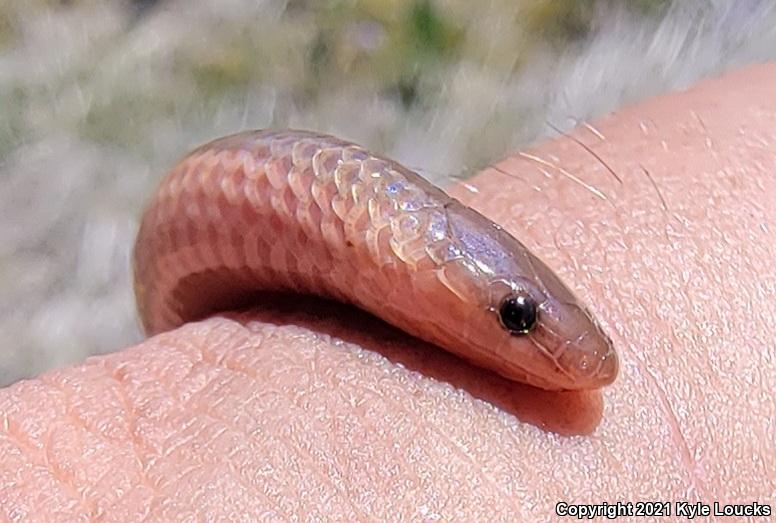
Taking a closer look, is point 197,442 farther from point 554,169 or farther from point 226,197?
point 554,169

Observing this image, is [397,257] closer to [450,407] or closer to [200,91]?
[450,407]

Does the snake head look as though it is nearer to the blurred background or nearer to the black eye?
the black eye

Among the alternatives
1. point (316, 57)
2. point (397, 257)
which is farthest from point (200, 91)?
point (397, 257)

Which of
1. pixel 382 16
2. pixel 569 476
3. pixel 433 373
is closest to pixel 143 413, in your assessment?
pixel 433 373

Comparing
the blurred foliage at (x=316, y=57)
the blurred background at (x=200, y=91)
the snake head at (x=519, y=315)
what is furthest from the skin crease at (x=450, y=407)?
the blurred foliage at (x=316, y=57)

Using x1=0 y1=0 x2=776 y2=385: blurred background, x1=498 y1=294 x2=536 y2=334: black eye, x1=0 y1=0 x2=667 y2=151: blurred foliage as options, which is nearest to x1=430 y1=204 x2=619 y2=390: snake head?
x1=498 y1=294 x2=536 y2=334: black eye

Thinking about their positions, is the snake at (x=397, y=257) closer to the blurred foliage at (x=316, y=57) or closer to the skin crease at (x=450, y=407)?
the skin crease at (x=450, y=407)
